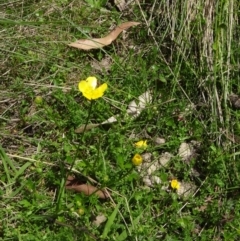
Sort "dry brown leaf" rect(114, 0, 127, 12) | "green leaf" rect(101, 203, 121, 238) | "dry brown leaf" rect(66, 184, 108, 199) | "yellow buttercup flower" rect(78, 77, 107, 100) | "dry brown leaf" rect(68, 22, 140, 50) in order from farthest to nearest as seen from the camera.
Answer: "dry brown leaf" rect(114, 0, 127, 12) < "dry brown leaf" rect(68, 22, 140, 50) < "dry brown leaf" rect(66, 184, 108, 199) < "green leaf" rect(101, 203, 121, 238) < "yellow buttercup flower" rect(78, 77, 107, 100)

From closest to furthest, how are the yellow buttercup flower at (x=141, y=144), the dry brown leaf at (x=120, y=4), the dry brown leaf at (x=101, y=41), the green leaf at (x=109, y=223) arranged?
the green leaf at (x=109, y=223), the yellow buttercup flower at (x=141, y=144), the dry brown leaf at (x=101, y=41), the dry brown leaf at (x=120, y=4)

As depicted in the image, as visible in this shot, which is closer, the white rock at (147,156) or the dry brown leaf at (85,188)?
the dry brown leaf at (85,188)

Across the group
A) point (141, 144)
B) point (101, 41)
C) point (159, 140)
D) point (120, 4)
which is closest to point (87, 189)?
point (141, 144)

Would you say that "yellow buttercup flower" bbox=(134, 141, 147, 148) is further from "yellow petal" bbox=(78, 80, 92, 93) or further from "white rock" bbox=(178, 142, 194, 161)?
"yellow petal" bbox=(78, 80, 92, 93)

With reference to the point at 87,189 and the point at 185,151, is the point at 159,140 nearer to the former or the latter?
the point at 185,151

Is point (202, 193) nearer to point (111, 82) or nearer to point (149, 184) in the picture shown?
point (149, 184)

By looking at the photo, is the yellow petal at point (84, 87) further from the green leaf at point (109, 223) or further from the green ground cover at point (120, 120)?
the green leaf at point (109, 223)

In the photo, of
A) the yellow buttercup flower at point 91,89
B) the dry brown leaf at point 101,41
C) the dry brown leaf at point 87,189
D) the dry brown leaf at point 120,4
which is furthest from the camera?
the dry brown leaf at point 120,4

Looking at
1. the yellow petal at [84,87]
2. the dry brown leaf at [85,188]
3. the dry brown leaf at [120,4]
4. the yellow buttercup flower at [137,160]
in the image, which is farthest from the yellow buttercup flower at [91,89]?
the dry brown leaf at [120,4]

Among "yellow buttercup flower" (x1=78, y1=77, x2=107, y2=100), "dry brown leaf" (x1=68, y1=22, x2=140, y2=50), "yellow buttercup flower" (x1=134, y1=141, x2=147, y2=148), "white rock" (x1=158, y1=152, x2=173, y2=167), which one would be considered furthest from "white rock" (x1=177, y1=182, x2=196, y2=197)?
"dry brown leaf" (x1=68, y1=22, x2=140, y2=50)

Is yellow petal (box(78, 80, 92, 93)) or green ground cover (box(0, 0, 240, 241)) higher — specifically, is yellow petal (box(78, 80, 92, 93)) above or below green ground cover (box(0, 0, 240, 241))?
above
